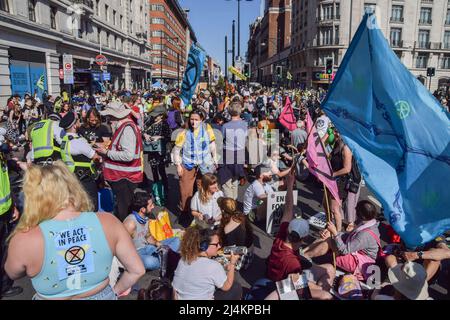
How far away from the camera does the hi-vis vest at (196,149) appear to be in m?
6.00

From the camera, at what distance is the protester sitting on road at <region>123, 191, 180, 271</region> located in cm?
443

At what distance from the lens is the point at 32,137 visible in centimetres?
519

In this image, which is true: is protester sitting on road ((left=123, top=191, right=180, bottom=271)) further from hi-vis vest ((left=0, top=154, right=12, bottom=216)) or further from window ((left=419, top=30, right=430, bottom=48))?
window ((left=419, top=30, right=430, bottom=48))

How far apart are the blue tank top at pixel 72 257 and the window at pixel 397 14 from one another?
219 feet

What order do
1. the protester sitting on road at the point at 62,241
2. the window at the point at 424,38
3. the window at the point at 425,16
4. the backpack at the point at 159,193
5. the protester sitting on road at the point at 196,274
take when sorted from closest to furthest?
the protester sitting on road at the point at 62,241, the protester sitting on road at the point at 196,274, the backpack at the point at 159,193, the window at the point at 425,16, the window at the point at 424,38

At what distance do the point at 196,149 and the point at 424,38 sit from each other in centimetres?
6501

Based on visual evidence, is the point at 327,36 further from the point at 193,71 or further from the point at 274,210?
the point at 274,210

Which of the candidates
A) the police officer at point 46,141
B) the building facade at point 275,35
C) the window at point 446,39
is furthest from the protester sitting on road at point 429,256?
the building facade at point 275,35

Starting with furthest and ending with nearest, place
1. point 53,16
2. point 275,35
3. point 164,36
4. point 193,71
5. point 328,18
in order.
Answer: point 275,35
point 164,36
point 328,18
point 53,16
point 193,71

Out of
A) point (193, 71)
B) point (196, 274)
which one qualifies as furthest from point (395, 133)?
point (193, 71)

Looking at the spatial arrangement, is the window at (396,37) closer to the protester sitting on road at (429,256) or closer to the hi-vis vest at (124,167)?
the protester sitting on road at (429,256)

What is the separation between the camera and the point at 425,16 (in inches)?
2286
